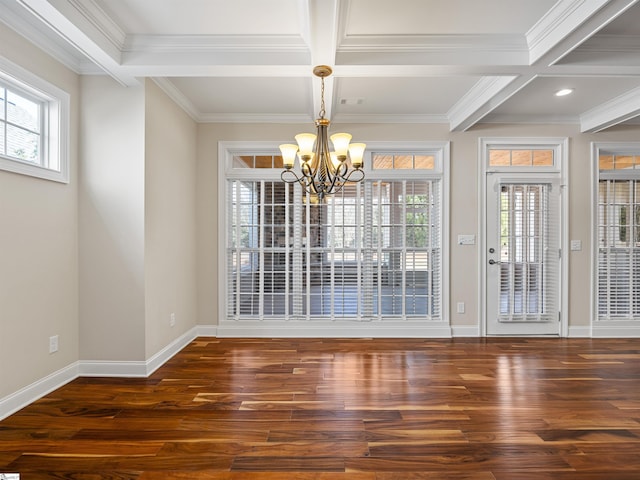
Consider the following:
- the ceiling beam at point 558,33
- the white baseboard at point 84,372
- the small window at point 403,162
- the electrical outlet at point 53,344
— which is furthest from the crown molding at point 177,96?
the ceiling beam at point 558,33

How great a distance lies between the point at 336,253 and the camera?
4781 millimetres

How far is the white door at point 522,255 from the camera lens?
471 centimetres

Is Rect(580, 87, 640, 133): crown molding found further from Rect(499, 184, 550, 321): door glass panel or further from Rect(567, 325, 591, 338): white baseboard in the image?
Rect(567, 325, 591, 338): white baseboard

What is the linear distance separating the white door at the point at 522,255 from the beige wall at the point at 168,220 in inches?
139

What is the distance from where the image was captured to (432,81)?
362 cm

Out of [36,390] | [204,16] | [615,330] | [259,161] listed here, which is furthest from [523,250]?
A: [36,390]

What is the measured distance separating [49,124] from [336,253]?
10.1 feet

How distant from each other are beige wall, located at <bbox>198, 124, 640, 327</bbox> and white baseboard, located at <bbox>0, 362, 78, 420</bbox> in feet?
6.16

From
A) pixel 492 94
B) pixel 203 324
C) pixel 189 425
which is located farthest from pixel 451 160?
pixel 189 425

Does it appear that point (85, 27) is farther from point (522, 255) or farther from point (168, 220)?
point (522, 255)

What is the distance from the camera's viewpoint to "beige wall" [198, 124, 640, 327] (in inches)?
185

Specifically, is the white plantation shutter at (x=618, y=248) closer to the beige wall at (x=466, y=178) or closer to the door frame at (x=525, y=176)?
the beige wall at (x=466, y=178)

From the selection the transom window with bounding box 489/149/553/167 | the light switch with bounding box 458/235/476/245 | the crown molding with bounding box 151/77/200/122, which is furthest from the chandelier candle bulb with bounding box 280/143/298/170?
the transom window with bounding box 489/149/553/167

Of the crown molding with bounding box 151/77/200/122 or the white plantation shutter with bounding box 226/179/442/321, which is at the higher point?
the crown molding with bounding box 151/77/200/122
